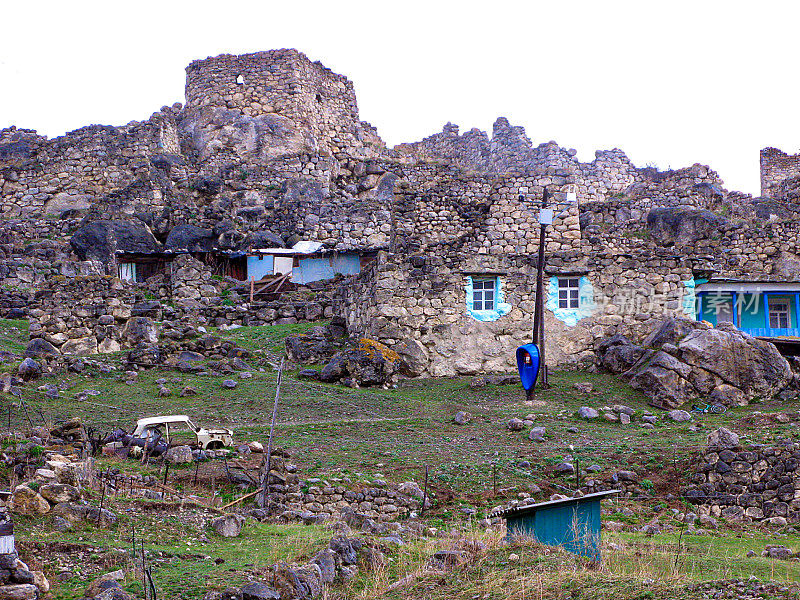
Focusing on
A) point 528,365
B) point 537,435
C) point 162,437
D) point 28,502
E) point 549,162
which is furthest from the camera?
point 549,162

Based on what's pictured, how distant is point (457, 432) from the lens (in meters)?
18.4

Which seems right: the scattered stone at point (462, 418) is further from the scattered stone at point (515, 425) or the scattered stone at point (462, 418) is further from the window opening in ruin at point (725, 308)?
the window opening in ruin at point (725, 308)

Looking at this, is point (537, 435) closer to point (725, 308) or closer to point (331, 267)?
point (725, 308)

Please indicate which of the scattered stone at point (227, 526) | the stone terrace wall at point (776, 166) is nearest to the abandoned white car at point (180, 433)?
the scattered stone at point (227, 526)

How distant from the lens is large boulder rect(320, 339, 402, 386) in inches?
879

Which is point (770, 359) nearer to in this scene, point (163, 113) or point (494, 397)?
point (494, 397)

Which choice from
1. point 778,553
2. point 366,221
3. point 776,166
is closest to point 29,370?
point 778,553

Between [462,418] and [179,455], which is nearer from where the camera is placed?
[179,455]

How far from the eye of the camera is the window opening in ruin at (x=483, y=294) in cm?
2439

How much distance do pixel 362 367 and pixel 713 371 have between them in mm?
7395

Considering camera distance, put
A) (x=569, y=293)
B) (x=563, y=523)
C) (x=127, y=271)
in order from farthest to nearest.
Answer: (x=127, y=271) < (x=569, y=293) < (x=563, y=523)

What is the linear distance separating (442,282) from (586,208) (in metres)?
10.7

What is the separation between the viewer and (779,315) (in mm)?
26266

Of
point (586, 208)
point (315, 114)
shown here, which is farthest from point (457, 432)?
point (315, 114)
